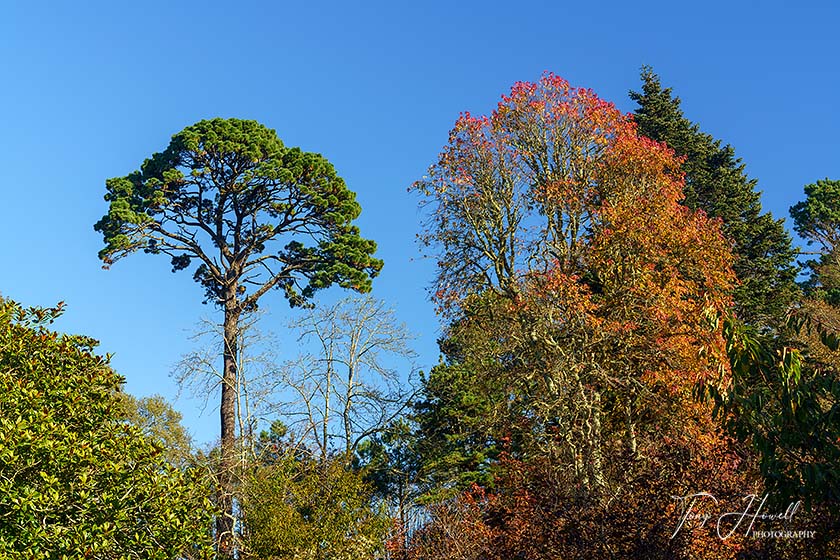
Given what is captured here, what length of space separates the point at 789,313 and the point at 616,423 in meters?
12.6

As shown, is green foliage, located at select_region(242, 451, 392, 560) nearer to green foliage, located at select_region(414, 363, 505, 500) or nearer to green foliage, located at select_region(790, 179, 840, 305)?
green foliage, located at select_region(414, 363, 505, 500)

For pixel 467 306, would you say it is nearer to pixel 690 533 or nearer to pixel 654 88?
pixel 690 533

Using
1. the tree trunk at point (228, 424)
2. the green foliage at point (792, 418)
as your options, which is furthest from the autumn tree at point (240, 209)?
the green foliage at point (792, 418)

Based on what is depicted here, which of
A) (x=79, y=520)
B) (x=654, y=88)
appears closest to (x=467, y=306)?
(x=79, y=520)

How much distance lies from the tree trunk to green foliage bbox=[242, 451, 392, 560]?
43.6 inches

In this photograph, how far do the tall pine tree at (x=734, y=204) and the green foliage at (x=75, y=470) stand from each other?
22.8 metres

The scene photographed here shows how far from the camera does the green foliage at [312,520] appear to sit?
17625mm

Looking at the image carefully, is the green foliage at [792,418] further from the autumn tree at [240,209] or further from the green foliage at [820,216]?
the green foliage at [820,216]

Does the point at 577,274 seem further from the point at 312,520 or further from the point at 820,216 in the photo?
the point at 820,216

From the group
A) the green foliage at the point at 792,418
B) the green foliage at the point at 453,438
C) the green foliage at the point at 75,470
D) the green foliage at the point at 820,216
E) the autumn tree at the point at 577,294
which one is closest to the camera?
the green foliage at the point at 792,418

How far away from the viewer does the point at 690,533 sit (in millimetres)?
10406

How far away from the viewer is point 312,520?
18344 mm

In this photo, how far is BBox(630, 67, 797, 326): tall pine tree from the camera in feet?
102

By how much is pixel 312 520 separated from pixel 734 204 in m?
24.2
